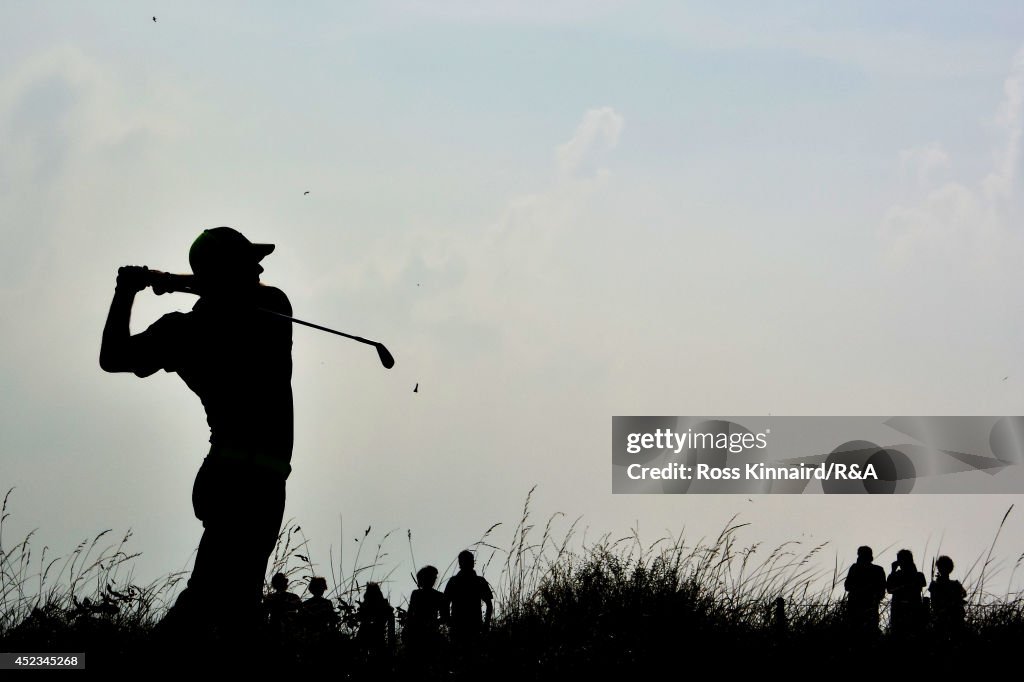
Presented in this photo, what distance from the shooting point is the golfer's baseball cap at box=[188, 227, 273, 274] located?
5.86 m

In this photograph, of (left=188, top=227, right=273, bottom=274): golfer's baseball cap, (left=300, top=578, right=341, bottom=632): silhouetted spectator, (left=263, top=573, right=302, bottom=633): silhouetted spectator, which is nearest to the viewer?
(left=188, top=227, right=273, bottom=274): golfer's baseball cap

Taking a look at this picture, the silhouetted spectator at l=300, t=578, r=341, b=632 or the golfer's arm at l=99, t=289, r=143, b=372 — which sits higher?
the golfer's arm at l=99, t=289, r=143, b=372

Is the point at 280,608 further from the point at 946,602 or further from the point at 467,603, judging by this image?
the point at 946,602

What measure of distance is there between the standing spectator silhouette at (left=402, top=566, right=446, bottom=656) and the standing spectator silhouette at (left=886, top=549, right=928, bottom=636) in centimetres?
233

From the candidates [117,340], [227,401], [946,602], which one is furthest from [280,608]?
[946,602]

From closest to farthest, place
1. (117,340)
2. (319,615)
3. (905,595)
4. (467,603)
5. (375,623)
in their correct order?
(117,340) < (319,615) < (375,623) < (467,603) < (905,595)

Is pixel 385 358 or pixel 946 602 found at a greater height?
pixel 385 358

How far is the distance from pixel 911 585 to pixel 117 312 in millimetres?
5992

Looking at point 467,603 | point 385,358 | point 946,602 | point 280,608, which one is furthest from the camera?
point 946,602

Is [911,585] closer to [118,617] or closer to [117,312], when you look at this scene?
[118,617]

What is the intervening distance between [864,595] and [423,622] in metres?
2.63

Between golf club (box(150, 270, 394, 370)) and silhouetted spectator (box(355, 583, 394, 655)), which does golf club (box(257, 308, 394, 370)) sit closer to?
golf club (box(150, 270, 394, 370))

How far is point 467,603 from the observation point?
802 centimetres

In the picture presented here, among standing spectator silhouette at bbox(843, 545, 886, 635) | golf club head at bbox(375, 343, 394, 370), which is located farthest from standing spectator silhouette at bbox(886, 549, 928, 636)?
golf club head at bbox(375, 343, 394, 370)
